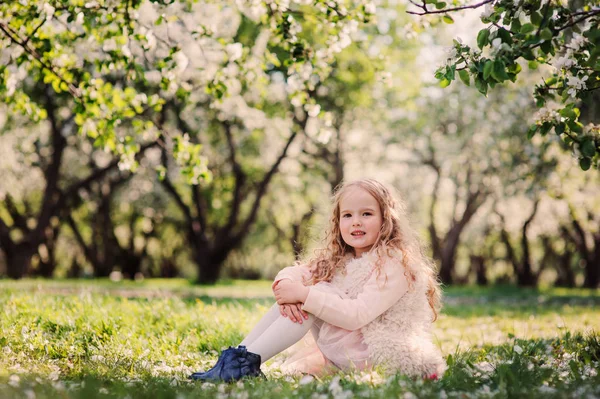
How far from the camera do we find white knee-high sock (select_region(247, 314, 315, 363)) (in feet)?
12.7

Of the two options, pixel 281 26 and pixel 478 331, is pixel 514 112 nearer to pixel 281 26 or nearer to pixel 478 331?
pixel 478 331

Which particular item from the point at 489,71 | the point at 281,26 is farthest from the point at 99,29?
the point at 489,71

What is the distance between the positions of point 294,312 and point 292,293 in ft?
0.46

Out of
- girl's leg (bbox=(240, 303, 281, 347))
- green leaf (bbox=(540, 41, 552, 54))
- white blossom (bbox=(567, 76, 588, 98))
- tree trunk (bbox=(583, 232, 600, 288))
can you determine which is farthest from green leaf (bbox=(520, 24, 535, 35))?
tree trunk (bbox=(583, 232, 600, 288))

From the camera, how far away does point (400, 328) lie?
12.9 ft

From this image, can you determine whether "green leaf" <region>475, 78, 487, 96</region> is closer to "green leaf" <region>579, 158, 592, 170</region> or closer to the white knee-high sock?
"green leaf" <region>579, 158, 592, 170</region>

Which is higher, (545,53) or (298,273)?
(545,53)

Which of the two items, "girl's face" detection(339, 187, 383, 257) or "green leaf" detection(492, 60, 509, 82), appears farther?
"girl's face" detection(339, 187, 383, 257)

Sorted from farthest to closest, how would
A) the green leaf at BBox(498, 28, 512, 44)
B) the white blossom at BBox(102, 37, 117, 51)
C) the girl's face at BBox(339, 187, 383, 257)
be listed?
the white blossom at BBox(102, 37, 117, 51) → the girl's face at BBox(339, 187, 383, 257) → the green leaf at BBox(498, 28, 512, 44)

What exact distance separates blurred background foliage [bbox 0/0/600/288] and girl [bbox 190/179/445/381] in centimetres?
57

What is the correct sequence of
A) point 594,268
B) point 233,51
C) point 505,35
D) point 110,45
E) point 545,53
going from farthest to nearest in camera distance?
point 594,268 < point 233,51 < point 110,45 < point 545,53 < point 505,35

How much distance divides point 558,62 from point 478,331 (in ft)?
14.0

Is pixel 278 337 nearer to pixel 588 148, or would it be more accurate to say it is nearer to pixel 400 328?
pixel 400 328

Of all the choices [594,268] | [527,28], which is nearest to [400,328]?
[527,28]
